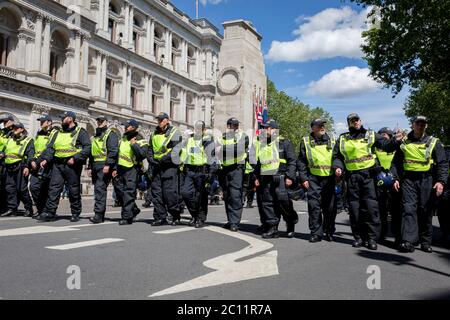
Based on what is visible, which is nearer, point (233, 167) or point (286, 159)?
point (286, 159)

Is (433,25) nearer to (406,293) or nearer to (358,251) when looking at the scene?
(358,251)

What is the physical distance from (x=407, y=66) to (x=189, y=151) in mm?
15046

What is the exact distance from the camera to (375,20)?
791 inches

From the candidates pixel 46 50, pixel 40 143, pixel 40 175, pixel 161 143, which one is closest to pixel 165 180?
pixel 161 143

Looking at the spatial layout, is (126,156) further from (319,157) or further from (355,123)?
(355,123)

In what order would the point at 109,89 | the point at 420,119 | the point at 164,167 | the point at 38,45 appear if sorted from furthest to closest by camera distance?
the point at 109,89
the point at 38,45
the point at 164,167
the point at 420,119

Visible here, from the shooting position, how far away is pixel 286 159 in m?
7.19

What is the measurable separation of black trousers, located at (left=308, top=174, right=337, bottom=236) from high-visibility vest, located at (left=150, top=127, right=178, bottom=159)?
2669mm

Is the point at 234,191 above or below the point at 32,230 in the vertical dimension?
above

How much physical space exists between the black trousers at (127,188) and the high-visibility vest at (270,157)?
2.43 metres

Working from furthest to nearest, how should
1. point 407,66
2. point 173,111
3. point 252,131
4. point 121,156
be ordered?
point 173,111 < point 252,131 < point 407,66 < point 121,156

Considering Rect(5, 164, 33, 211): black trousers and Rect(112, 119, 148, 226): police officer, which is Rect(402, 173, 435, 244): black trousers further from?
Rect(5, 164, 33, 211): black trousers

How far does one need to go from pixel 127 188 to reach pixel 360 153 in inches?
165
